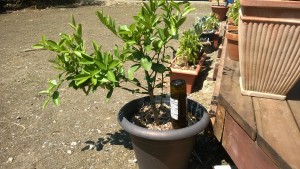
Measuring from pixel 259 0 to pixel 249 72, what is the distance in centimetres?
44

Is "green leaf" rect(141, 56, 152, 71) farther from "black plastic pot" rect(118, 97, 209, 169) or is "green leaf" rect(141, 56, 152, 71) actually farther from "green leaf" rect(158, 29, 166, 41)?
"black plastic pot" rect(118, 97, 209, 169)

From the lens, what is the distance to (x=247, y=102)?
176 cm

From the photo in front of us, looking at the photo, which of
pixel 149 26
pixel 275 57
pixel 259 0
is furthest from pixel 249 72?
pixel 149 26

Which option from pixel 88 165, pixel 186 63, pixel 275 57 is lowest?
pixel 88 165

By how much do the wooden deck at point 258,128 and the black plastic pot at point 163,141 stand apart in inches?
6.8

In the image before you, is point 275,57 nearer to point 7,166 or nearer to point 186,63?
point 186,63

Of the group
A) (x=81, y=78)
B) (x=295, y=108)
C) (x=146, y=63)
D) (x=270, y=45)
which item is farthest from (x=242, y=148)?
(x=81, y=78)

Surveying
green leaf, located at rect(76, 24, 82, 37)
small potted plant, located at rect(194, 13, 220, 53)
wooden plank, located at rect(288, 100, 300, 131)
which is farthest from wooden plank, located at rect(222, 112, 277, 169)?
small potted plant, located at rect(194, 13, 220, 53)

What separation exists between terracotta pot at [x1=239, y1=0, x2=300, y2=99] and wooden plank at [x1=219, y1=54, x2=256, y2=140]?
11cm

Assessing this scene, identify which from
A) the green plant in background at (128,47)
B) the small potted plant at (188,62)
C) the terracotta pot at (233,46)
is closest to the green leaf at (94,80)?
the green plant in background at (128,47)

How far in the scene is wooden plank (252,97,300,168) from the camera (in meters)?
1.29

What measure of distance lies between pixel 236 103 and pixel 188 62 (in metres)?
1.80

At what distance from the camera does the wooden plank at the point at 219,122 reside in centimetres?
185

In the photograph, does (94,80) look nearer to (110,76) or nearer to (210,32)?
(110,76)
